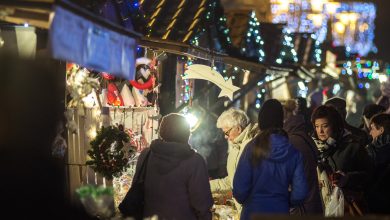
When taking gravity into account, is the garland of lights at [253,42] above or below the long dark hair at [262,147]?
above

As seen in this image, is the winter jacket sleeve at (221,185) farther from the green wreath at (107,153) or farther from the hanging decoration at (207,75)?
the hanging decoration at (207,75)

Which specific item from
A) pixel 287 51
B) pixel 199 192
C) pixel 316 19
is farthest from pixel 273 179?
pixel 316 19

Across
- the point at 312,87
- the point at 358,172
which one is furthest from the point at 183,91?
the point at 312,87

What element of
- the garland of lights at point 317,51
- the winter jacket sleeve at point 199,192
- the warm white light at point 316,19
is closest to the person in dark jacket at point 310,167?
the winter jacket sleeve at point 199,192

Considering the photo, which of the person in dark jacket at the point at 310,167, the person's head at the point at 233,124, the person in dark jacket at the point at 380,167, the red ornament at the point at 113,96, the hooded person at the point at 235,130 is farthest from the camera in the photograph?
the red ornament at the point at 113,96

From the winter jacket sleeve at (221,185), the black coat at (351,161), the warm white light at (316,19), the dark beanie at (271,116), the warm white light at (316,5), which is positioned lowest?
the winter jacket sleeve at (221,185)

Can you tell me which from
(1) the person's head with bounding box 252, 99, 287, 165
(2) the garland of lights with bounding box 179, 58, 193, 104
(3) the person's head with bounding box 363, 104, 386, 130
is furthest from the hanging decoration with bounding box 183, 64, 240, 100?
(1) the person's head with bounding box 252, 99, 287, 165

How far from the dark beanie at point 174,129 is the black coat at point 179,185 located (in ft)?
0.25

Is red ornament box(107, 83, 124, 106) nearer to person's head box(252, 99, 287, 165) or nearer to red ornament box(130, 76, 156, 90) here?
red ornament box(130, 76, 156, 90)

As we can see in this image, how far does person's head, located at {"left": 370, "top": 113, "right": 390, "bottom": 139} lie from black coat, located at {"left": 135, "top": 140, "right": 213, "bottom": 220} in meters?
4.11

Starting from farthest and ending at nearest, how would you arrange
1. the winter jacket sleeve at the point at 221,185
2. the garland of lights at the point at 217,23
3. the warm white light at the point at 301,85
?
the warm white light at the point at 301,85
the garland of lights at the point at 217,23
the winter jacket sleeve at the point at 221,185

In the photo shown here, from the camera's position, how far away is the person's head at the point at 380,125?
11117mm

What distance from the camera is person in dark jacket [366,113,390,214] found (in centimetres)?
820

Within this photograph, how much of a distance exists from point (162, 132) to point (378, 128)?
4.35m
